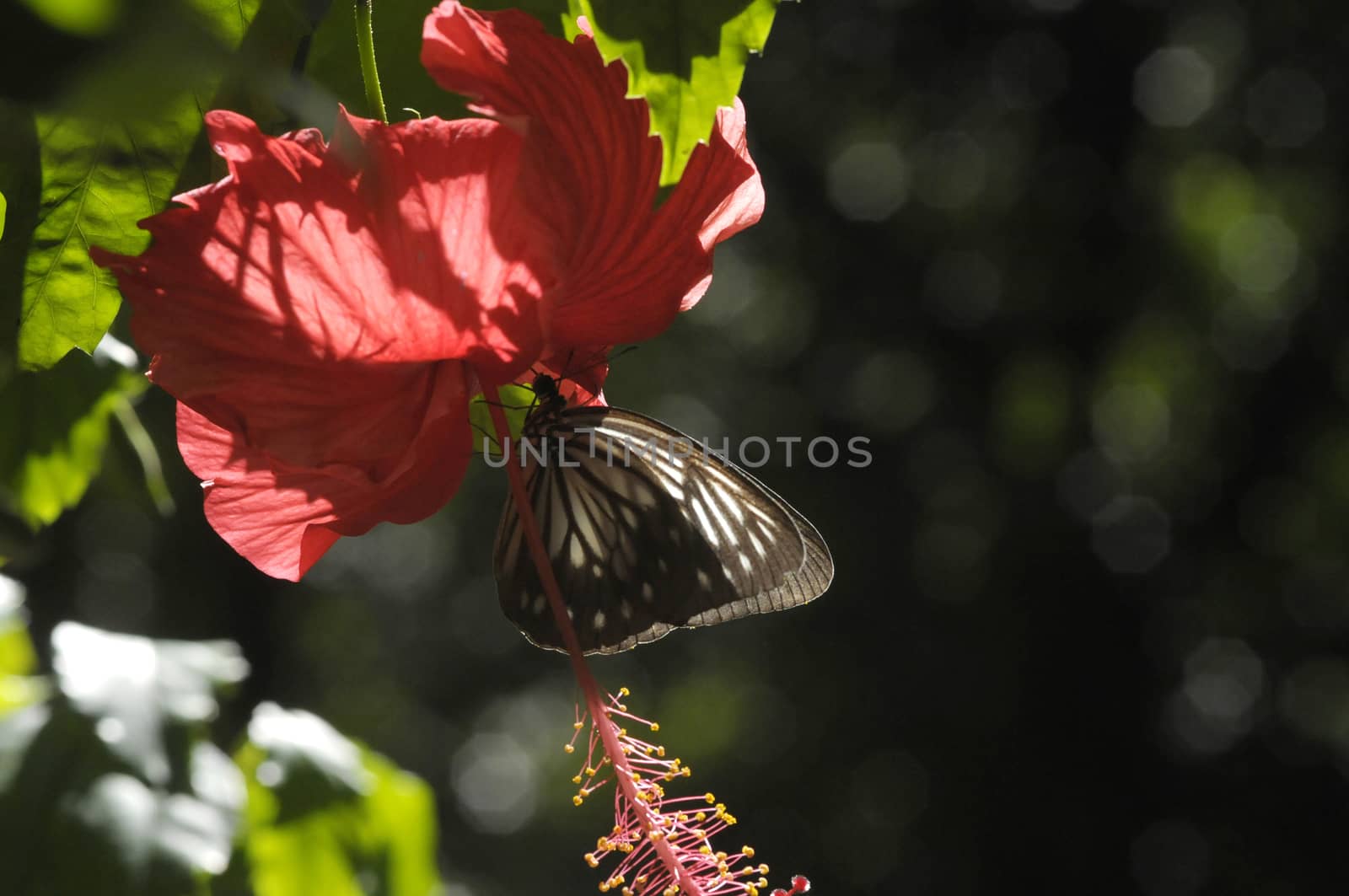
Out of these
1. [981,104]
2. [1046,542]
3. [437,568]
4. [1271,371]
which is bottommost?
[437,568]

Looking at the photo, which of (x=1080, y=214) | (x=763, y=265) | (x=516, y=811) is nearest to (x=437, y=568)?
(x=516, y=811)

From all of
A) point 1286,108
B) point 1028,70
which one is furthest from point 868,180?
point 1286,108

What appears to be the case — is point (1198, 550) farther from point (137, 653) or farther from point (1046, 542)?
point (137, 653)

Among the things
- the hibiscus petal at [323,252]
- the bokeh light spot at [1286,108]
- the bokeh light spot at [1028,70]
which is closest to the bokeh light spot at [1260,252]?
the bokeh light spot at [1286,108]

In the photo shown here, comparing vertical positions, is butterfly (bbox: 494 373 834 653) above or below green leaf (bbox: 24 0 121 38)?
below

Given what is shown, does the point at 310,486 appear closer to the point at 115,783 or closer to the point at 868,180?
the point at 115,783

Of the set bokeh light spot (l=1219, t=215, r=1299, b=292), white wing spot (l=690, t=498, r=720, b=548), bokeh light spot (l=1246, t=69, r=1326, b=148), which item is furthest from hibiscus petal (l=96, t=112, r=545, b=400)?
bokeh light spot (l=1219, t=215, r=1299, b=292)

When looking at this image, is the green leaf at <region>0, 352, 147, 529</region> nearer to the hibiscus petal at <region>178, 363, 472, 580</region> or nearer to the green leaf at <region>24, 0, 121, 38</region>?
the hibiscus petal at <region>178, 363, 472, 580</region>
